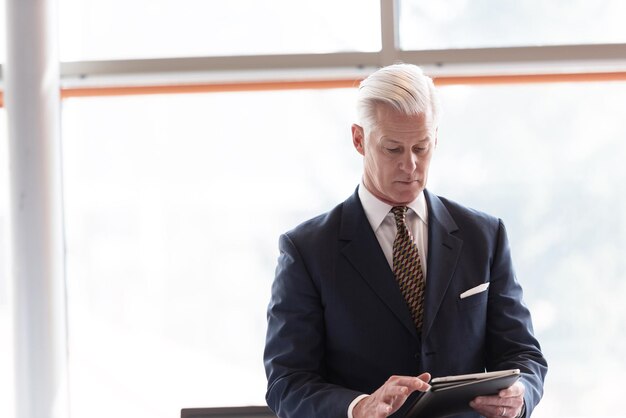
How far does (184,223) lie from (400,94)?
5.80 feet

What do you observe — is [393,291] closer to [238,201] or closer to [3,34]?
[238,201]

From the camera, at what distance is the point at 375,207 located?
209 cm

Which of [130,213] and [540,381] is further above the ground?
[130,213]

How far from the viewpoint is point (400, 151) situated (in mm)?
2018

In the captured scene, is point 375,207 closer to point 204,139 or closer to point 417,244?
point 417,244

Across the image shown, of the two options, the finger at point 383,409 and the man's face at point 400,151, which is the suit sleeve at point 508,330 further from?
the finger at point 383,409

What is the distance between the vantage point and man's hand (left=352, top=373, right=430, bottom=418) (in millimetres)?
1662

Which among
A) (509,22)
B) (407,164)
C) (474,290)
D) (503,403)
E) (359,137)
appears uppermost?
(509,22)

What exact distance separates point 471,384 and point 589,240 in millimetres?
2124

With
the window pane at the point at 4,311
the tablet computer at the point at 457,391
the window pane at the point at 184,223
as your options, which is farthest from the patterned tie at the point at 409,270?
the window pane at the point at 4,311

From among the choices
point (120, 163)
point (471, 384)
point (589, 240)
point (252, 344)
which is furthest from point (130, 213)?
point (471, 384)

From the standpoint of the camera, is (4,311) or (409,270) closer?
(409,270)

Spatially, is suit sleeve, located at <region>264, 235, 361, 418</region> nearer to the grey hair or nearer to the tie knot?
the tie knot

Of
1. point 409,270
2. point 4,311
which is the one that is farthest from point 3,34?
point 409,270
